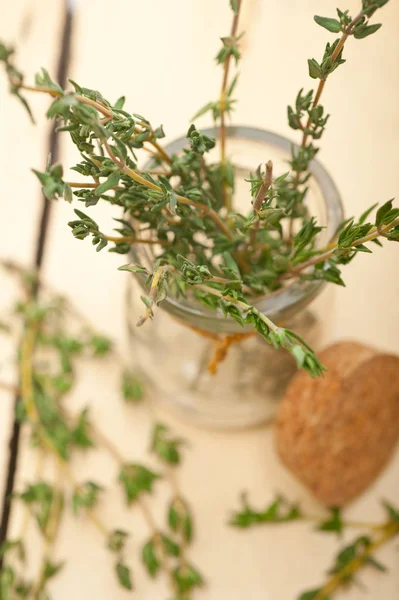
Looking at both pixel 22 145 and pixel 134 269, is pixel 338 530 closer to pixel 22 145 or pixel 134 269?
pixel 134 269

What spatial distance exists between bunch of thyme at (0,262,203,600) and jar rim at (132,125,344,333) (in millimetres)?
226

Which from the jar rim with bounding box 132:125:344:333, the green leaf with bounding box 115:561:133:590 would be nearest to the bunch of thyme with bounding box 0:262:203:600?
the green leaf with bounding box 115:561:133:590

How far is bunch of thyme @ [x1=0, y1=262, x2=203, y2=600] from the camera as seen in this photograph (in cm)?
65

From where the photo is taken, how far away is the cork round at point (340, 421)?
0.61m

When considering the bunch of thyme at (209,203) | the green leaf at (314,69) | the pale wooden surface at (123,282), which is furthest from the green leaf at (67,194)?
the pale wooden surface at (123,282)

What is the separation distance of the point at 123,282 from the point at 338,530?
13.6 inches

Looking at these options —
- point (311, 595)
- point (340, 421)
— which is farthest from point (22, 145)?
point (311, 595)

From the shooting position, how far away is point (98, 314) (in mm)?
747

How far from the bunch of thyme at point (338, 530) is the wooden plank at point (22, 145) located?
11.9 inches

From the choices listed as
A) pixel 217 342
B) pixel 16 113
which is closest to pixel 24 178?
pixel 16 113

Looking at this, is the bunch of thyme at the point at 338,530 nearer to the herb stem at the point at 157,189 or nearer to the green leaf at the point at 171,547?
the green leaf at the point at 171,547

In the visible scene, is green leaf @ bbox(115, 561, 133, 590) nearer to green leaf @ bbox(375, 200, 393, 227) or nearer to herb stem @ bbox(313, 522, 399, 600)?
herb stem @ bbox(313, 522, 399, 600)

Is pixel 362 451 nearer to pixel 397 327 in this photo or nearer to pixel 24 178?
pixel 397 327

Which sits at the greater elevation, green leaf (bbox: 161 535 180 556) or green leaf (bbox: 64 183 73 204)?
green leaf (bbox: 64 183 73 204)
